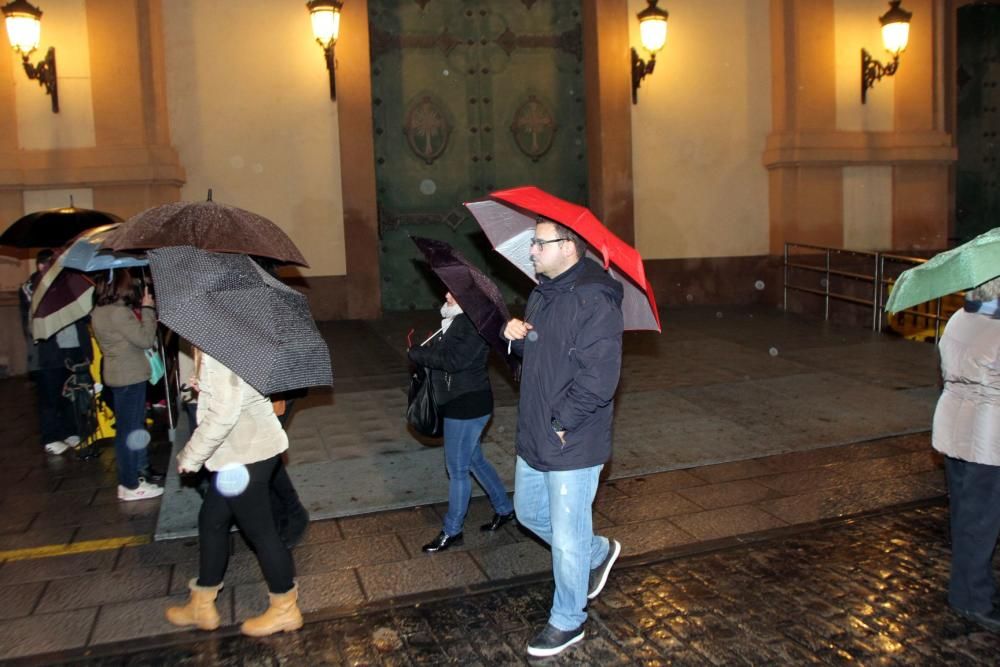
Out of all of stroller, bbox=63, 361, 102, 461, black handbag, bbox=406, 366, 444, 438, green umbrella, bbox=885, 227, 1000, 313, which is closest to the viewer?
green umbrella, bbox=885, 227, 1000, 313

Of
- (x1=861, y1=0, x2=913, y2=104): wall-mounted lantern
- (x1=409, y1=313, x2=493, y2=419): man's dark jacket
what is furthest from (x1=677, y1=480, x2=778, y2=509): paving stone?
(x1=861, y1=0, x2=913, y2=104): wall-mounted lantern

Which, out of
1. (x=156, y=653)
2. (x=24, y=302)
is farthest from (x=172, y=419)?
(x=156, y=653)

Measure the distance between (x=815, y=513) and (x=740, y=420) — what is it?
218cm

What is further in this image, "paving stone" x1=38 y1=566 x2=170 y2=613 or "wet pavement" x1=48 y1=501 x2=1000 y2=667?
"paving stone" x1=38 y1=566 x2=170 y2=613

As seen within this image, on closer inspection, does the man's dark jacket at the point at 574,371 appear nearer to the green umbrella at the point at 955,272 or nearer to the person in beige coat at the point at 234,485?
the person in beige coat at the point at 234,485

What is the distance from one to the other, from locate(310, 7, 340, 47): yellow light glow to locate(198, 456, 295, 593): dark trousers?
919cm

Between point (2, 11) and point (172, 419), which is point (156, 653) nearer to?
point (172, 419)

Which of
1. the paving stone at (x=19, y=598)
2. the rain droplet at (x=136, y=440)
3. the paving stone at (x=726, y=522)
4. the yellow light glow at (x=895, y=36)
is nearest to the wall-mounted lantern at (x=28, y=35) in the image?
the rain droplet at (x=136, y=440)

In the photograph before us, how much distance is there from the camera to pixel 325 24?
12234mm

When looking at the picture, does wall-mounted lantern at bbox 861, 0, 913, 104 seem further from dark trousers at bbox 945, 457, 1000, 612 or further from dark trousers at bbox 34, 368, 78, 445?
dark trousers at bbox 34, 368, 78, 445

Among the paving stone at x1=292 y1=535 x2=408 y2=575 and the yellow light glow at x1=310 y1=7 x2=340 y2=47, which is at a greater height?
the yellow light glow at x1=310 y1=7 x2=340 y2=47

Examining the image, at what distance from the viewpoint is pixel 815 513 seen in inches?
227

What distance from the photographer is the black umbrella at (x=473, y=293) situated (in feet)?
15.3

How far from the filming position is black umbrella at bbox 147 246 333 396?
A: 12.8 ft
